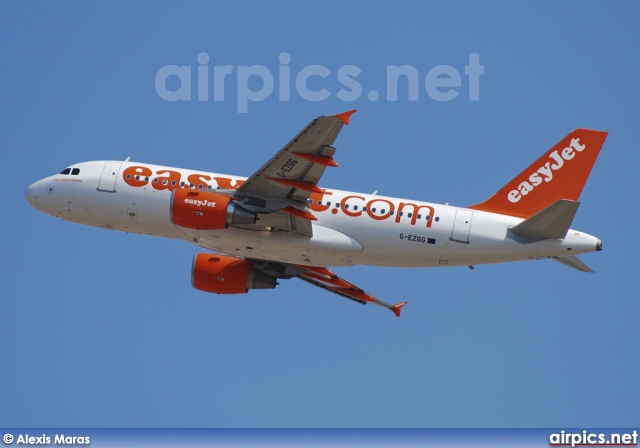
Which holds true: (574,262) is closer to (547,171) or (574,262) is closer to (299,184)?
(547,171)

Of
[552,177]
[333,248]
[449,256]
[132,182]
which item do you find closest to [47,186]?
[132,182]

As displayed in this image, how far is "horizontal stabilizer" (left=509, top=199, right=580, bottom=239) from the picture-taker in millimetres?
56750

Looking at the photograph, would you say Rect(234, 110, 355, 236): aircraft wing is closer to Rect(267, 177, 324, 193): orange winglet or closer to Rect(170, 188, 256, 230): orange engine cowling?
Rect(267, 177, 324, 193): orange winglet

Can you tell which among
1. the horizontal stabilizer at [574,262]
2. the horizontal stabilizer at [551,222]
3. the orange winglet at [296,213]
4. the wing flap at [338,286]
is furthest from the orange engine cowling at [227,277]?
the horizontal stabilizer at [574,262]

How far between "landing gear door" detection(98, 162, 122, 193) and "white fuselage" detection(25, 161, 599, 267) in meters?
0.05

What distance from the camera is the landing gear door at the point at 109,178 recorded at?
61.6 m

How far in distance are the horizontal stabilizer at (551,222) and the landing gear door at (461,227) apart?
80.1 inches

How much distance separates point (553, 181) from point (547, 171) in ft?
1.95

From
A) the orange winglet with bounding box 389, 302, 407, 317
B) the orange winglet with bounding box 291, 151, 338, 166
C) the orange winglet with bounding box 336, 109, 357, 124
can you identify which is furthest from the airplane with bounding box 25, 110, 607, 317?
the orange winglet with bounding box 389, 302, 407, 317

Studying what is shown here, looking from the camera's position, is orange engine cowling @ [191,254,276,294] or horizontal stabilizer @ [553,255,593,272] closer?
horizontal stabilizer @ [553,255,593,272]

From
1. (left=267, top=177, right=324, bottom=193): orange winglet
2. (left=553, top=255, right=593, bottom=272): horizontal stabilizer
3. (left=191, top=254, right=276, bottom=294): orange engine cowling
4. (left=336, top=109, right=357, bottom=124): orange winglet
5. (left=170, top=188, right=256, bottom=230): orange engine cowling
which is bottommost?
(left=553, top=255, right=593, bottom=272): horizontal stabilizer

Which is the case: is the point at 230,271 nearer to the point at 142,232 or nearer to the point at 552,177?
the point at 142,232

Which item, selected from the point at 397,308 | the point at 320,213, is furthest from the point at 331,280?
the point at 320,213

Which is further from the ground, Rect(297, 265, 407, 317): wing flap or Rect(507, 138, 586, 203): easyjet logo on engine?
Rect(507, 138, 586, 203): easyjet logo on engine
